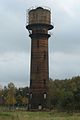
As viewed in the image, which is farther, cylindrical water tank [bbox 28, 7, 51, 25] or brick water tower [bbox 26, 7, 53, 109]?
cylindrical water tank [bbox 28, 7, 51, 25]

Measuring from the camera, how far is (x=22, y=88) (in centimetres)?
12631

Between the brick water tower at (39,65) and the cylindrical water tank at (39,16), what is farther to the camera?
the cylindrical water tank at (39,16)

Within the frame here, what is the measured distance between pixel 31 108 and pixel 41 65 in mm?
7143

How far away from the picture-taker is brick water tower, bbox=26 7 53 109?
57.0 m

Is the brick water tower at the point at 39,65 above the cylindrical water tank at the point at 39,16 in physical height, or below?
below

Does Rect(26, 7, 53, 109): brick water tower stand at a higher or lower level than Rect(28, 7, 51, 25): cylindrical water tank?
lower

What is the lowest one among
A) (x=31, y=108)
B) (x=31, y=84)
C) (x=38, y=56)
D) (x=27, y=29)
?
(x=31, y=108)

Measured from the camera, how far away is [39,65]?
56.9 metres

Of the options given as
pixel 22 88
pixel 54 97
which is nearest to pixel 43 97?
pixel 54 97

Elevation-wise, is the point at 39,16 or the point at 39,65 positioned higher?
the point at 39,16

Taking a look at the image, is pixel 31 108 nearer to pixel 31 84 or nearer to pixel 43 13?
pixel 31 84

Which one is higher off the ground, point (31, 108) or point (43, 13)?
point (43, 13)

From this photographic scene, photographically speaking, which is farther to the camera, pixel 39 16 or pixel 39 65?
pixel 39 16

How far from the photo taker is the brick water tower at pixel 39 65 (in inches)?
2243
